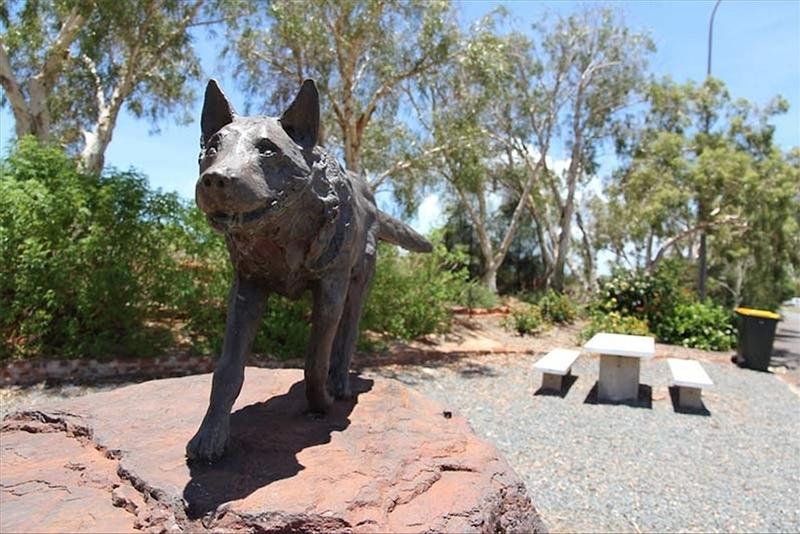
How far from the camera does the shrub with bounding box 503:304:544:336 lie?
42.6ft

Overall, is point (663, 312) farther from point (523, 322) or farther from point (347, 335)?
point (347, 335)

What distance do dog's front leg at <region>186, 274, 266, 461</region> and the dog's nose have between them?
2.66 feet

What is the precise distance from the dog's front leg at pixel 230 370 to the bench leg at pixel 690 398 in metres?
6.15

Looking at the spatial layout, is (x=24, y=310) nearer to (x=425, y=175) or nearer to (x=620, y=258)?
(x=425, y=175)

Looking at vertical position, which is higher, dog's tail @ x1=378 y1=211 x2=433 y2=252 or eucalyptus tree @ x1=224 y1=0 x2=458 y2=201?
eucalyptus tree @ x1=224 y1=0 x2=458 y2=201

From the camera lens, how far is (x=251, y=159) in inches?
84.7

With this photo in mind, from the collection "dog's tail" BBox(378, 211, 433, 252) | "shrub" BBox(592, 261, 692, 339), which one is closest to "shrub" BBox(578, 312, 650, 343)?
"shrub" BBox(592, 261, 692, 339)

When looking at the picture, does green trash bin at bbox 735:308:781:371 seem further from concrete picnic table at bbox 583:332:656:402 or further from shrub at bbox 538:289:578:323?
shrub at bbox 538:289:578:323

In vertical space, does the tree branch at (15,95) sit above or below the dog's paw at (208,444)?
above

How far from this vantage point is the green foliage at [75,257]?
6609 millimetres

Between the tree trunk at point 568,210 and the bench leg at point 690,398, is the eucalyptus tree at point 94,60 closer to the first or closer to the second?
the bench leg at point 690,398

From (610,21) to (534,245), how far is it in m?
8.90

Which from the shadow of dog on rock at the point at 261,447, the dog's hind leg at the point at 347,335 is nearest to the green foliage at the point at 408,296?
the dog's hind leg at the point at 347,335

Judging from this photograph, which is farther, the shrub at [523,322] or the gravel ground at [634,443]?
the shrub at [523,322]
